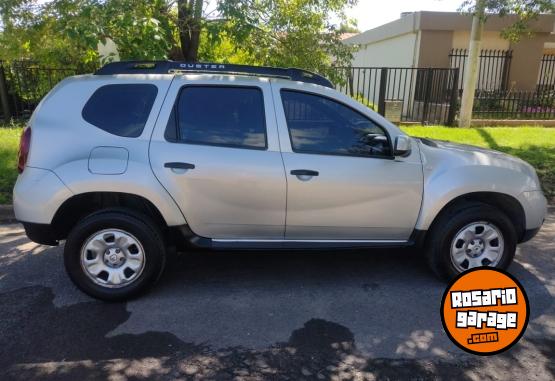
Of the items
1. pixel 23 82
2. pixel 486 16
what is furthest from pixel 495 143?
pixel 23 82

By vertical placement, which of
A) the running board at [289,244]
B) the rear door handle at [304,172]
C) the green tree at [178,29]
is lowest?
the running board at [289,244]

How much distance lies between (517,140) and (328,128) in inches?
316

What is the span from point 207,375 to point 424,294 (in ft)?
6.50

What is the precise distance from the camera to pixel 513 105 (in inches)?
531

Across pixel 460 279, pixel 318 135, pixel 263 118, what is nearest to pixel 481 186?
pixel 460 279

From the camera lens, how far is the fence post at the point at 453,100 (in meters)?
12.2

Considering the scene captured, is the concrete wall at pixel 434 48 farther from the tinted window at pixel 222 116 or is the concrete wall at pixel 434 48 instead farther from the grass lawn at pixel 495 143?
the tinted window at pixel 222 116

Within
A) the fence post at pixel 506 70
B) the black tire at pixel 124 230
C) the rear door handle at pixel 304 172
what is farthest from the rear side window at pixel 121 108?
the fence post at pixel 506 70

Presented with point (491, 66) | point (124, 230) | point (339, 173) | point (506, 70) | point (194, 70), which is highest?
point (491, 66)

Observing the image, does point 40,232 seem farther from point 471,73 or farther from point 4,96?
→ point 471,73

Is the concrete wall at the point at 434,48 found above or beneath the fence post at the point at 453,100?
above

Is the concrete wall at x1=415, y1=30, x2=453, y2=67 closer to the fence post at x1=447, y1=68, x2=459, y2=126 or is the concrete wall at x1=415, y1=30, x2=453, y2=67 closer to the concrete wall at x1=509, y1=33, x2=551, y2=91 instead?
the concrete wall at x1=509, y1=33, x2=551, y2=91

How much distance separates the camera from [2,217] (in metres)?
5.86

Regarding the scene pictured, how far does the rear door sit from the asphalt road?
24.6 inches
